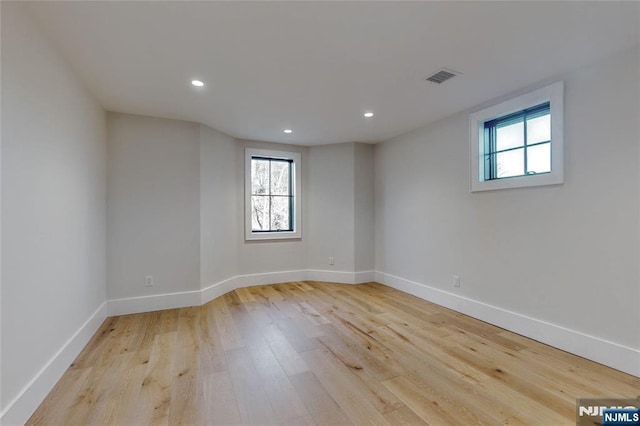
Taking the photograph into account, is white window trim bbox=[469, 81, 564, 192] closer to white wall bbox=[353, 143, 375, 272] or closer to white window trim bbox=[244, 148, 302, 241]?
white wall bbox=[353, 143, 375, 272]

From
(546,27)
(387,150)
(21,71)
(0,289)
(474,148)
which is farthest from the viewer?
(387,150)

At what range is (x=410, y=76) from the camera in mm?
2377

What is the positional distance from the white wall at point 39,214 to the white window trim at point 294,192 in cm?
206

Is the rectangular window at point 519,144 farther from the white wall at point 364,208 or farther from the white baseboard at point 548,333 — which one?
the white wall at point 364,208

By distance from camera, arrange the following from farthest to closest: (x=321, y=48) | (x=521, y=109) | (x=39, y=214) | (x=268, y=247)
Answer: (x=268, y=247), (x=521, y=109), (x=321, y=48), (x=39, y=214)

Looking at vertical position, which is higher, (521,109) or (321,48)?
(321,48)

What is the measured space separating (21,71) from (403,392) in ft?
9.94

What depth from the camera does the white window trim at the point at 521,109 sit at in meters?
2.36

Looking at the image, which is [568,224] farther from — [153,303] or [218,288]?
[153,303]

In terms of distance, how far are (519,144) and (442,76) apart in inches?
43.9

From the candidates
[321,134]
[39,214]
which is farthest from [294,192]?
[39,214]

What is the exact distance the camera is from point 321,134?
410cm

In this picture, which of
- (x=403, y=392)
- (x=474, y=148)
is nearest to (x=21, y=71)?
(x=403, y=392)

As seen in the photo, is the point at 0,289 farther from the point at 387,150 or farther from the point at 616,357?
the point at 387,150
